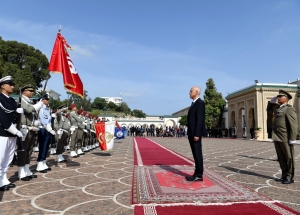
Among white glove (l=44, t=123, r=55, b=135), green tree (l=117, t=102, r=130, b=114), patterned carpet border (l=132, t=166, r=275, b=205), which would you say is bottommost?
patterned carpet border (l=132, t=166, r=275, b=205)

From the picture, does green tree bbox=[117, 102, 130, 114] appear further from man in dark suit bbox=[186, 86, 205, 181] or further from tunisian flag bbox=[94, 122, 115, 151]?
man in dark suit bbox=[186, 86, 205, 181]

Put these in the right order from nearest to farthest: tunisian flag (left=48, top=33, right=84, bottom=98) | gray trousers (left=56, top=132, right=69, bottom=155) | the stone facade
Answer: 1. tunisian flag (left=48, top=33, right=84, bottom=98)
2. gray trousers (left=56, top=132, right=69, bottom=155)
3. the stone facade

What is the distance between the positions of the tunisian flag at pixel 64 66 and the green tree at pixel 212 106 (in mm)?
35915

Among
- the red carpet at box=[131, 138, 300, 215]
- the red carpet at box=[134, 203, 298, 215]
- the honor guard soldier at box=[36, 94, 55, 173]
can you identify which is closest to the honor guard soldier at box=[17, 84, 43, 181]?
the honor guard soldier at box=[36, 94, 55, 173]

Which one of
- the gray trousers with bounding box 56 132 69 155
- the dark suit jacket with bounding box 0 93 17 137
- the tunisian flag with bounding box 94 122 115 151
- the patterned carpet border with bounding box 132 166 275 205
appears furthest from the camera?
the tunisian flag with bounding box 94 122 115 151

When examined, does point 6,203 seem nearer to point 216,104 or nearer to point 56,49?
point 56,49

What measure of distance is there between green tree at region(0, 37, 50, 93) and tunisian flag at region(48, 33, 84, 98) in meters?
29.3

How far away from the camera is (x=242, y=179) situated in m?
4.68

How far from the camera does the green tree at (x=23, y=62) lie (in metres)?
33.1

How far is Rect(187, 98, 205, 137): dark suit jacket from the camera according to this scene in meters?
4.21

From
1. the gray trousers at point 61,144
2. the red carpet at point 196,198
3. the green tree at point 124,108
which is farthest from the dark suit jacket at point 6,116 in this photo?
the green tree at point 124,108

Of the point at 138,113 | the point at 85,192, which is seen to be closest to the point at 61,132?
the point at 85,192

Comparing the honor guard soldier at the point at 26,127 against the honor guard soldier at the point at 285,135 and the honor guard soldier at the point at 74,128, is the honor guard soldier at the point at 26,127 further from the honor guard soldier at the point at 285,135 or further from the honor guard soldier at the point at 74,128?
the honor guard soldier at the point at 285,135

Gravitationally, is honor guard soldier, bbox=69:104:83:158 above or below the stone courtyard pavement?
above
